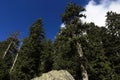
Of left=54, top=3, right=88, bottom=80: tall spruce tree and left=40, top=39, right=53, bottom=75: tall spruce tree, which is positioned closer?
left=54, top=3, right=88, bottom=80: tall spruce tree

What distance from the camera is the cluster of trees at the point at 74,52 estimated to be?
1080 inches

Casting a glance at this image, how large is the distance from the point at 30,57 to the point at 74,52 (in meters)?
10.7

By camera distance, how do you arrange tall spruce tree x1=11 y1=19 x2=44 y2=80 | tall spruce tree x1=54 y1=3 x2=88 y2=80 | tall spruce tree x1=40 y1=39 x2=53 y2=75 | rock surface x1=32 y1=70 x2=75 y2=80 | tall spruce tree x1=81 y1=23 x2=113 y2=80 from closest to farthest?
rock surface x1=32 y1=70 x2=75 y2=80
tall spruce tree x1=54 y1=3 x2=88 y2=80
tall spruce tree x1=81 y1=23 x2=113 y2=80
tall spruce tree x1=11 y1=19 x2=44 y2=80
tall spruce tree x1=40 y1=39 x2=53 y2=75

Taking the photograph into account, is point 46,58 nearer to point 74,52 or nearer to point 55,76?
point 74,52

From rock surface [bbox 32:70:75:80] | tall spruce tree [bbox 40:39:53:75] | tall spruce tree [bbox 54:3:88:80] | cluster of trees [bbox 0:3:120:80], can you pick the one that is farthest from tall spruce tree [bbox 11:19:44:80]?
rock surface [bbox 32:70:75:80]

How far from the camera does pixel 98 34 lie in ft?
136

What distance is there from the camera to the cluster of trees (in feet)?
90.0

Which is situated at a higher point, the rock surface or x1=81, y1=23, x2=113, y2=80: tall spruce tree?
x1=81, y1=23, x2=113, y2=80: tall spruce tree

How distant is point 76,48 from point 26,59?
11.5 meters

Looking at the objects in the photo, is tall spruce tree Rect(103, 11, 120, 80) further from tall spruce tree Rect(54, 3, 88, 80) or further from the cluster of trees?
tall spruce tree Rect(54, 3, 88, 80)

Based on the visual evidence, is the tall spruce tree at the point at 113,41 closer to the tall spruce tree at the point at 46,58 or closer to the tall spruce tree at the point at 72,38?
the tall spruce tree at the point at 72,38

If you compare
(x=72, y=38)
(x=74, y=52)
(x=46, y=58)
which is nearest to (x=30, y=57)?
(x=46, y=58)

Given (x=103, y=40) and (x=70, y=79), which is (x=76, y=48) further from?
(x=103, y=40)

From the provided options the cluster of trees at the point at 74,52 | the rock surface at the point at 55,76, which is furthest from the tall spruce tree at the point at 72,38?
the rock surface at the point at 55,76
